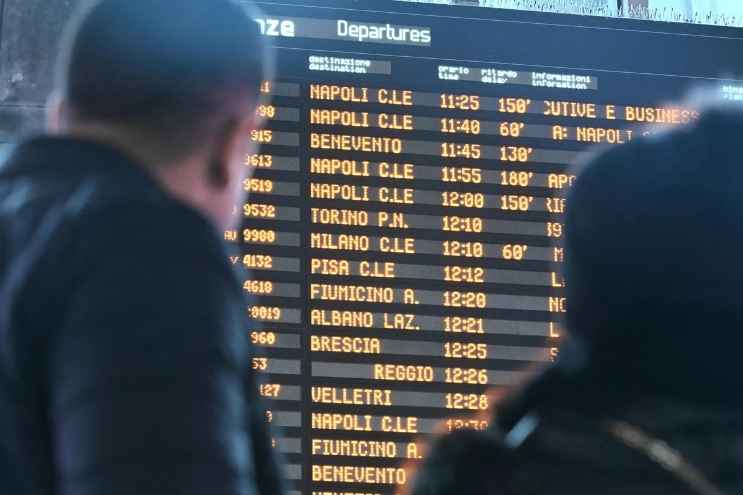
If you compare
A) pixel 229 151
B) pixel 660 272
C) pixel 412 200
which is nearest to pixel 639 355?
pixel 660 272

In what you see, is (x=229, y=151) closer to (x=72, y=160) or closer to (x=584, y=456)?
(x=72, y=160)

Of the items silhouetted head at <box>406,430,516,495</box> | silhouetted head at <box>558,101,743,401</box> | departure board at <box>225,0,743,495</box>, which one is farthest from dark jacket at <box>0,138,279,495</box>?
departure board at <box>225,0,743,495</box>

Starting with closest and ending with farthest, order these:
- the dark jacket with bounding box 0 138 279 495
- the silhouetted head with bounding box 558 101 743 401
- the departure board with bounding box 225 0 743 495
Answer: the dark jacket with bounding box 0 138 279 495
the silhouetted head with bounding box 558 101 743 401
the departure board with bounding box 225 0 743 495

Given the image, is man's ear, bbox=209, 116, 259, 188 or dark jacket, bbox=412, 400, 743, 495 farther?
man's ear, bbox=209, 116, 259, 188

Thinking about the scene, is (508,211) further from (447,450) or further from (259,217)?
(447,450)

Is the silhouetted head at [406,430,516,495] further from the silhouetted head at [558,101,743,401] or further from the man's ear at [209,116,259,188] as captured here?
the man's ear at [209,116,259,188]

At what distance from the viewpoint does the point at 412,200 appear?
6188 millimetres

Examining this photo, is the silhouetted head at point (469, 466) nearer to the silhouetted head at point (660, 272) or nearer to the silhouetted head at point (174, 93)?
the silhouetted head at point (660, 272)

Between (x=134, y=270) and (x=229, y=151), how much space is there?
0.55 ft

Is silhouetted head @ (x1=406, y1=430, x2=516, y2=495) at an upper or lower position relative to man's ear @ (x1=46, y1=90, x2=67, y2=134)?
lower

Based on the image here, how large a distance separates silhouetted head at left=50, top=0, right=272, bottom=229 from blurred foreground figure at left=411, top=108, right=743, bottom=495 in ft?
0.89

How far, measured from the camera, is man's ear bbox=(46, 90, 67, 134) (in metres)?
1.27

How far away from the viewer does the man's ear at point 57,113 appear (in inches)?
50.0

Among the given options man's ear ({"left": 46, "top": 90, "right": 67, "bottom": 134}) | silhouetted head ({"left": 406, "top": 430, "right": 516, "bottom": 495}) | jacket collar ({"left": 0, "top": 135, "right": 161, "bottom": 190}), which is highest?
man's ear ({"left": 46, "top": 90, "right": 67, "bottom": 134})
